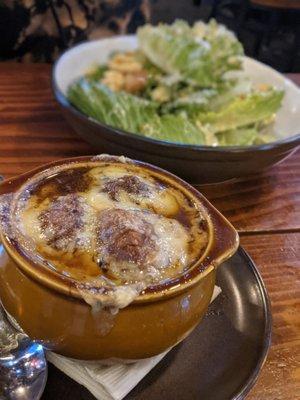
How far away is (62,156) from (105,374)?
0.67 metres

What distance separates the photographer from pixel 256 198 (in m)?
1.16

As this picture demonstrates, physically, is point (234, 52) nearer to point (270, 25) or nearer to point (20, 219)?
point (20, 219)

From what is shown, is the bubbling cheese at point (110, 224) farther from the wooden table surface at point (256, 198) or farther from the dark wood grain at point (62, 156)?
the dark wood grain at point (62, 156)

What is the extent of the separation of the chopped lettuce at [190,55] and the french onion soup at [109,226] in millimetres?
903

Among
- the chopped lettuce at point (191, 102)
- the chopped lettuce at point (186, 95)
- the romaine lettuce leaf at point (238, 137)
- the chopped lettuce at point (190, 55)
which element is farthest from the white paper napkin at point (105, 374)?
the chopped lettuce at point (190, 55)

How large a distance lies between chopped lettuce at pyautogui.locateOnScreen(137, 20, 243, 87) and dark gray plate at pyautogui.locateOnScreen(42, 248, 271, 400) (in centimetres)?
88

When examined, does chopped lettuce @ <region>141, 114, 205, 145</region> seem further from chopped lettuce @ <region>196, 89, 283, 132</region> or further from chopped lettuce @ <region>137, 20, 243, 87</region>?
chopped lettuce @ <region>137, 20, 243, 87</region>

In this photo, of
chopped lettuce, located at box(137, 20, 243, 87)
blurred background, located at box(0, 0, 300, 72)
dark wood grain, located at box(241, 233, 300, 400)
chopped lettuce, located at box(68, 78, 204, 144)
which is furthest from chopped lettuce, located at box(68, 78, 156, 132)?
blurred background, located at box(0, 0, 300, 72)

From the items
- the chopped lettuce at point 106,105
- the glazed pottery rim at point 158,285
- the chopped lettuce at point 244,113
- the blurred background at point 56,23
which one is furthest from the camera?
the blurred background at point 56,23

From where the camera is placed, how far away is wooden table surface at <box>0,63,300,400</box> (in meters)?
0.77

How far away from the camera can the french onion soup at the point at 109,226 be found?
59cm

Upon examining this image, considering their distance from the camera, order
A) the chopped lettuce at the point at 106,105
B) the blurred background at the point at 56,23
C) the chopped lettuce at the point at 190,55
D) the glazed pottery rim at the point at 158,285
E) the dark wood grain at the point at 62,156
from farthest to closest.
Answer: the blurred background at the point at 56,23 < the chopped lettuce at the point at 190,55 < the chopped lettuce at the point at 106,105 < the dark wood grain at the point at 62,156 < the glazed pottery rim at the point at 158,285

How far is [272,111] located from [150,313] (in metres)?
0.98

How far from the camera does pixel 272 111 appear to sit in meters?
1.42
